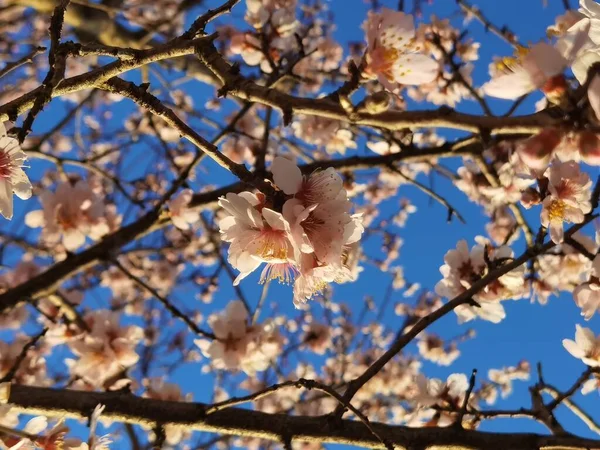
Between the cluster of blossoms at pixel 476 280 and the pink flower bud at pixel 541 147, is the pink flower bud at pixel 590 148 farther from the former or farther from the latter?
the cluster of blossoms at pixel 476 280

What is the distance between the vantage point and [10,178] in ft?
3.90

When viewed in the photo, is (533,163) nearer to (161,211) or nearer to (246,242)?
(246,242)

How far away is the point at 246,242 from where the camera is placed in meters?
1.10

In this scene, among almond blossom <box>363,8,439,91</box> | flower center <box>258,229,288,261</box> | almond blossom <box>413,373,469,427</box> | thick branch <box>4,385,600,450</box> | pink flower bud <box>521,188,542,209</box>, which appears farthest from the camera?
almond blossom <box>413,373,469,427</box>

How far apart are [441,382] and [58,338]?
6.28ft

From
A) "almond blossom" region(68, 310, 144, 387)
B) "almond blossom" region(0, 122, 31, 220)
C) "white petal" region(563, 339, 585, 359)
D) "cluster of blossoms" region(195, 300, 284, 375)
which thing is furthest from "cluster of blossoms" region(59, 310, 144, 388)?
"white petal" region(563, 339, 585, 359)

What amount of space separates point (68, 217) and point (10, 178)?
1560 millimetres

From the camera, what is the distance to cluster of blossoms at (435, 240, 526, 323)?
6.27ft

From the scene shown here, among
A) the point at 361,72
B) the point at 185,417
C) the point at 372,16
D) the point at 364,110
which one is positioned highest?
the point at 372,16

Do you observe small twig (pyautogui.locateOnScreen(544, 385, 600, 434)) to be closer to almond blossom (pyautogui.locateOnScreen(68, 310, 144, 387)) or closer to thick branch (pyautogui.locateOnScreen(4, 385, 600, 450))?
thick branch (pyautogui.locateOnScreen(4, 385, 600, 450))

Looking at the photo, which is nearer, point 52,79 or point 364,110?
point 52,79

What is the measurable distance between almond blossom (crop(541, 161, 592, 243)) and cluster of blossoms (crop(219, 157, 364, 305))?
2.38 feet

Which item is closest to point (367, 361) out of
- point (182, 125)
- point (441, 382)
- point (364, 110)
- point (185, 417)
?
point (441, 382)

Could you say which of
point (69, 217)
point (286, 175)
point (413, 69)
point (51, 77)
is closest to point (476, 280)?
point (413, 69)
